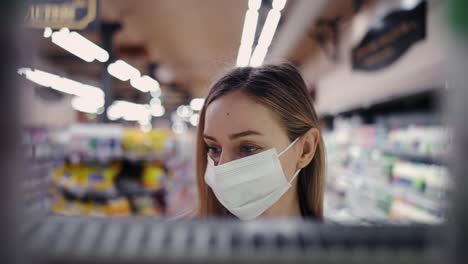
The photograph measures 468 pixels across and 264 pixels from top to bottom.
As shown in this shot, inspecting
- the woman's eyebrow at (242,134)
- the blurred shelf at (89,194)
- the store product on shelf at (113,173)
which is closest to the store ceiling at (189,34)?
the woman's eyebrow at (242,134)

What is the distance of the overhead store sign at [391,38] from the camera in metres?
3.81

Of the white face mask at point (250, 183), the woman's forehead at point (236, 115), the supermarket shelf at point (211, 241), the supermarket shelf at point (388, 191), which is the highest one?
the woman's forehead at point (236, 115)

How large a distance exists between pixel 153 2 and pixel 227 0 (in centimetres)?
439

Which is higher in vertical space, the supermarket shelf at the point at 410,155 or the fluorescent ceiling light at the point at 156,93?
the fluorescent ceiling light at the point at 156,93

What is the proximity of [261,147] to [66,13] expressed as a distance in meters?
0.75

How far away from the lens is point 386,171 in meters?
5.10

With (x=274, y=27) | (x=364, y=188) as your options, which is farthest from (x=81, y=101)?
(x=274, y=27)

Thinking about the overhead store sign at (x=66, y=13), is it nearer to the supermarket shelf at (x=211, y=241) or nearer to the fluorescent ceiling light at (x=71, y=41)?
the fluorescent ceiling light at (x=71, y=41)

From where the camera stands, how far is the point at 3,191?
31cm

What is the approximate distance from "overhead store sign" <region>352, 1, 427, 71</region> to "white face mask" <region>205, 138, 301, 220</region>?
318 centimetres

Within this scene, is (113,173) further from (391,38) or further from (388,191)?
(391,38)

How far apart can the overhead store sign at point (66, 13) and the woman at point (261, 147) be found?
494 mm

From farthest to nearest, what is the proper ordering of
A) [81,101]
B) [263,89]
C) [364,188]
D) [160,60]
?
[81,101] → [160,60] → [364,188] → [263,89]

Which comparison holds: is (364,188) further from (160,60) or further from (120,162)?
(160,60)
